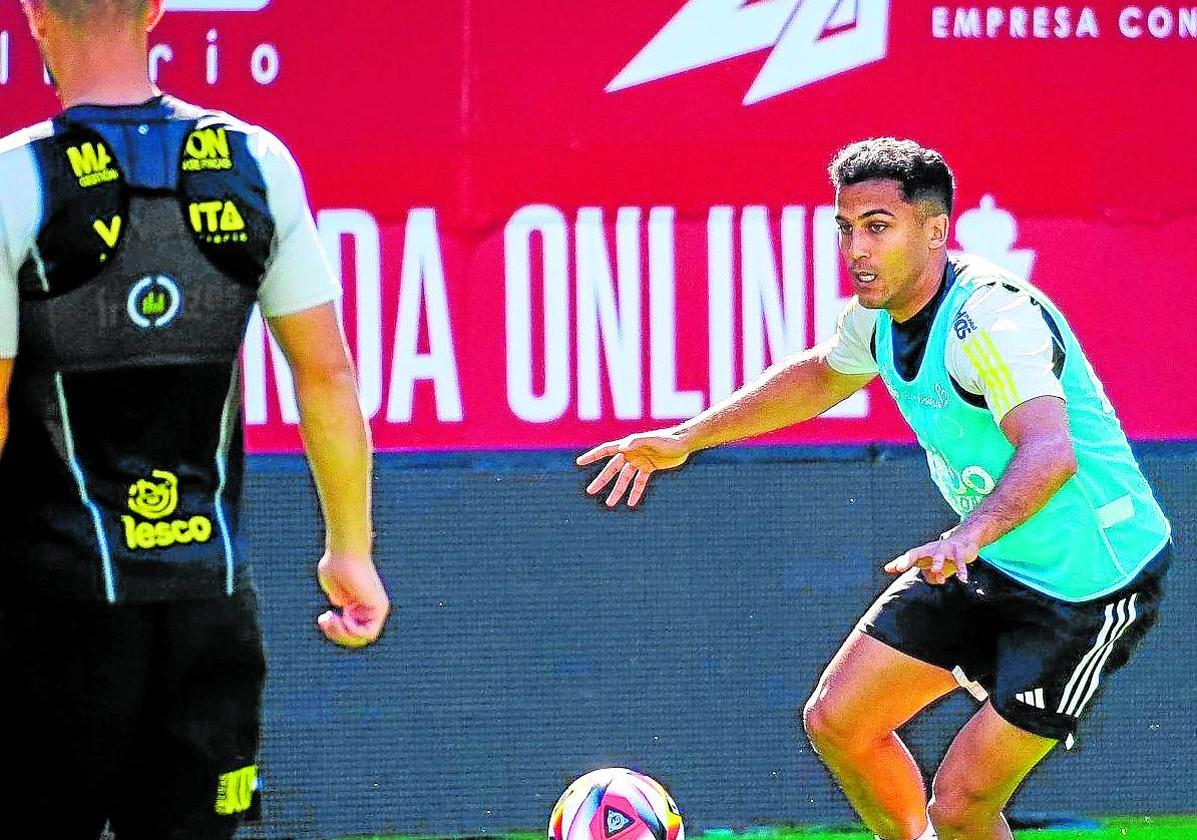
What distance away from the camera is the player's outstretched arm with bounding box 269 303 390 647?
2984mm

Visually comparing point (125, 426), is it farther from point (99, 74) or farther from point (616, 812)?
point (616, 812)

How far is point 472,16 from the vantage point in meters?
5.71

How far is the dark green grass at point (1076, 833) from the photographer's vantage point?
Result: 19.2 ft

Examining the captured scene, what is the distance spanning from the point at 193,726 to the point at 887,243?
2.15 meters

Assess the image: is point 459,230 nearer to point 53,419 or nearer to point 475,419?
point 475,419

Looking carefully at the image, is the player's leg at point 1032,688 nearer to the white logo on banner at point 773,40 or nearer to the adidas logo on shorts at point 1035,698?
the adidas logo on shorts at point 1035,698

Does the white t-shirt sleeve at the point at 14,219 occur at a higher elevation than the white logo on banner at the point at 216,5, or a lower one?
lower

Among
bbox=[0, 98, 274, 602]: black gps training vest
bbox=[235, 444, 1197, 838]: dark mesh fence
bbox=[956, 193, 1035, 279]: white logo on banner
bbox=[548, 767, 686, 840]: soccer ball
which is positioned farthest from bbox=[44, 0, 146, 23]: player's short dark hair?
bbox=[956, 193, 1035, 279]: white logo on banner

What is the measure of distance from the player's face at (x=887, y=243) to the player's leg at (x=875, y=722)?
833 mm

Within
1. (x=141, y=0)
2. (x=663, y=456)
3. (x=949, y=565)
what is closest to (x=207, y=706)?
(x=141, y=0)

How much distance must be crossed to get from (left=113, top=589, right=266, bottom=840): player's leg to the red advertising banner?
2756mm

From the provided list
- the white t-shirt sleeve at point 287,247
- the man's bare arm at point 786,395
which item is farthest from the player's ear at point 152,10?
the man's bare arm at point 786,395

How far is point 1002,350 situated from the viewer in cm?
415

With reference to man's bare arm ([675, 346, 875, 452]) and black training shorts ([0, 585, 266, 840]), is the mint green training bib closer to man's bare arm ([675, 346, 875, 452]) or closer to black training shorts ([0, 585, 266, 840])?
man's bare arm ([675, 346, 875, 452])
